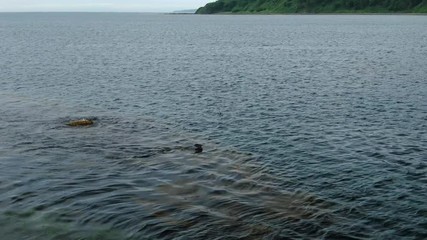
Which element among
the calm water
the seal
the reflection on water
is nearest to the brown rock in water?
the calm water

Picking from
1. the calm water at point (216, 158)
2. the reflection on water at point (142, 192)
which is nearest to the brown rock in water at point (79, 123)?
the calm water at point (216, 158)

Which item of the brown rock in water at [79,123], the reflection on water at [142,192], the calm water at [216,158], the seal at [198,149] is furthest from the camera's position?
the brown rock in water at [79,123]

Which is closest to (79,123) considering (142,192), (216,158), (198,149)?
(198,149)

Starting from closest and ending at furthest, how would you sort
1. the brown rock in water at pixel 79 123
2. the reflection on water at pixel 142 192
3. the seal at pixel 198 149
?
the reflection on water at pixel 142 192 → the seal at pixel 198 149 → the brown rock in water at pixel 79 123

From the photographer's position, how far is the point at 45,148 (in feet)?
120

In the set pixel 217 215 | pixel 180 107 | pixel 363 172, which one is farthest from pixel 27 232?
pixel 180 107

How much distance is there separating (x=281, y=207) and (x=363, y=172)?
28.8ft

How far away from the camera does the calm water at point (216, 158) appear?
79.2 ft

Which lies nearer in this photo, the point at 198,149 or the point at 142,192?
the point at 142,192

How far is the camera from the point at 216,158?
114 feet

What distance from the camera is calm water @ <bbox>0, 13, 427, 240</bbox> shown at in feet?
79.2

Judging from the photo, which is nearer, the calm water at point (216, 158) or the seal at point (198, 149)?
the calm water at point (216, 158)

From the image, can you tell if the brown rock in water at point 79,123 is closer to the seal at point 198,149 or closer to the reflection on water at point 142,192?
the reflection on water at point 142,192

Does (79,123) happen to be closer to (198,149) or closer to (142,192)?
(198,149)
